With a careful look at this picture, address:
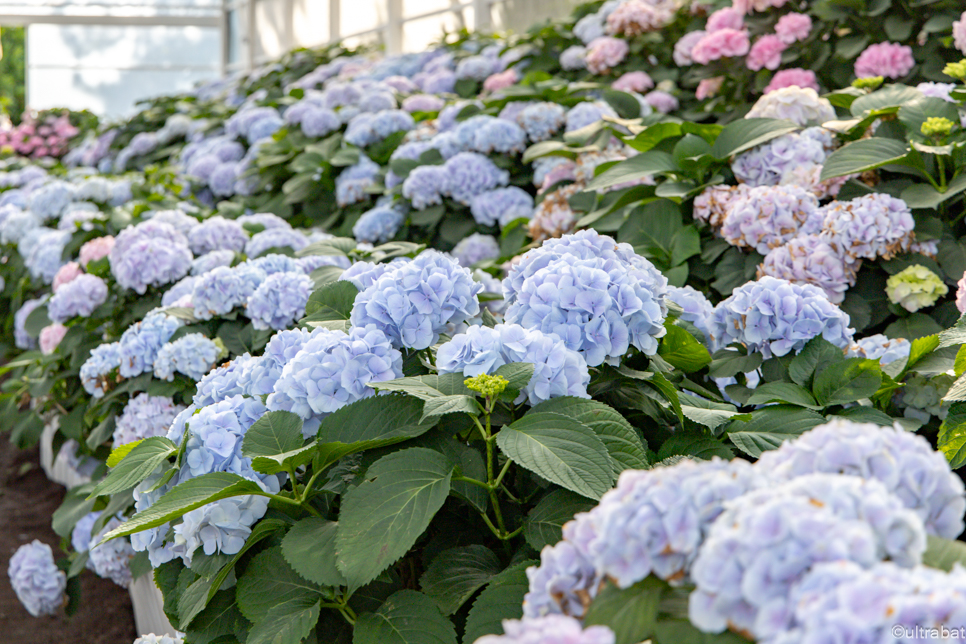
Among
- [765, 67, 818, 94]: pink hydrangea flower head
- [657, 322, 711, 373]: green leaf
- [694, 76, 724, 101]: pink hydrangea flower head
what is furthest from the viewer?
[694, 76, 724, 101]: pink hydrangea flower head

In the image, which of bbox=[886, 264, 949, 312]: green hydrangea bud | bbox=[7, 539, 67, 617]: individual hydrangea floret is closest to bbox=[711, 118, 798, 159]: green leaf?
bbox=[886, 264, 949, 312]: green hydrangea bud

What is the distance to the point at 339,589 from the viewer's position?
0.92m

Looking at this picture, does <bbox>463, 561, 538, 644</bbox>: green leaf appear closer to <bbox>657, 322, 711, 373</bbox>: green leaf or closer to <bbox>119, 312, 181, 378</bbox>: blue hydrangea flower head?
<bbox>657, 322, 711, 373</bbox>: green leaf

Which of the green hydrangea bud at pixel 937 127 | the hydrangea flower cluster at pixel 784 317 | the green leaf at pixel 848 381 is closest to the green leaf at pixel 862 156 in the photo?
the green hydrangea bud at pixel 937 127

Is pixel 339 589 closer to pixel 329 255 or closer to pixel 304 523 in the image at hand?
pixel 304 523

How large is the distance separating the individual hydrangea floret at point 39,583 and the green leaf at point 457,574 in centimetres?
165

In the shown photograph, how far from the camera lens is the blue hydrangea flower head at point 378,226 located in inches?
101

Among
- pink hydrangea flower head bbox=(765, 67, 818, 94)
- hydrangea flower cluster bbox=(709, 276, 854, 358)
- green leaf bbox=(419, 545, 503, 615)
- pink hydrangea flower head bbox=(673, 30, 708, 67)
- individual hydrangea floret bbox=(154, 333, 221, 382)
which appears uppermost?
pink hydrangea flower head bbox=(673, 30, 708, 67)

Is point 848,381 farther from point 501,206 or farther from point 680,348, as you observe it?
point 501,206

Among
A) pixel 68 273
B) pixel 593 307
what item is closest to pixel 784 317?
pixel 593 307

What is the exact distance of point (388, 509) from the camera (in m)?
0.83

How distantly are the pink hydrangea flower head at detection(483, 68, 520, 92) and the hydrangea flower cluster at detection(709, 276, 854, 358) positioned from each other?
2760mm

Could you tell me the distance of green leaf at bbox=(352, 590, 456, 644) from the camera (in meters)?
0.84

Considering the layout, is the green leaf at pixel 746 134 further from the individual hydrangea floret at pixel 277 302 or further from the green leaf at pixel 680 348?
the individual hydrangea floret at pixel 277 302
